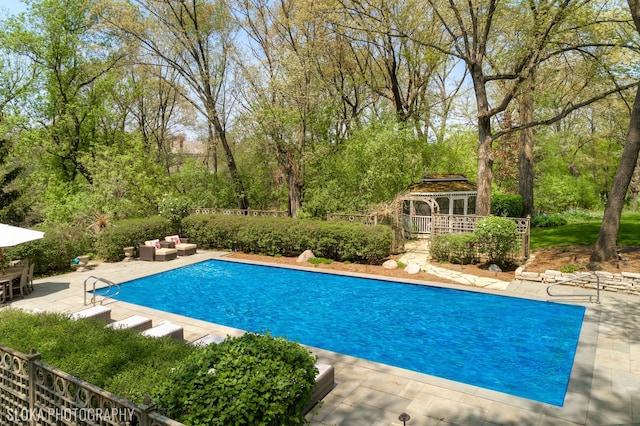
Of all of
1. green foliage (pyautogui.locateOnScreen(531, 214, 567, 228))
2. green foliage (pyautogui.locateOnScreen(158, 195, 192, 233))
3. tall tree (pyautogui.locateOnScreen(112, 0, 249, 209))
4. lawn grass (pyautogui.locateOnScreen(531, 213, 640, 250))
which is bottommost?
lawn grass (pyautogui.locateOnScreen(531, 213, 640, 250))

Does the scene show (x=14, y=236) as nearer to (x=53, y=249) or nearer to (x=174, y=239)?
(x=53, y=249)

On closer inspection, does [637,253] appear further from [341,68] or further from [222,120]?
[222,120]

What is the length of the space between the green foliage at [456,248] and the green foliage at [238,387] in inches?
420

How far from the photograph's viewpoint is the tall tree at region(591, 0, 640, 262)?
40.0ft

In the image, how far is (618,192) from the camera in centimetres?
1254

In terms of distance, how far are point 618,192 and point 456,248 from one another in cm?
534

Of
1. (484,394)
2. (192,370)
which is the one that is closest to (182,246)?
(192,370)

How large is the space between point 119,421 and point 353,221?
14.0 m

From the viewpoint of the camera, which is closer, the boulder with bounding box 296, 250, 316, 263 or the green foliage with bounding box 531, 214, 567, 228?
the boulder with bounding box 296, 250, 316, 263

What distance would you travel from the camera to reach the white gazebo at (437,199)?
2069cm

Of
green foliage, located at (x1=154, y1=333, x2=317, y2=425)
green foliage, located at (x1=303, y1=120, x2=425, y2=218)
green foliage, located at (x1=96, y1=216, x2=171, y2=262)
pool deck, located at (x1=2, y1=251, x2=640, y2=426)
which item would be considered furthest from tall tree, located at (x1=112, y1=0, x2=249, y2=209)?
green foliage, located at (x1=154, y1=333, x2=317, y2=425)

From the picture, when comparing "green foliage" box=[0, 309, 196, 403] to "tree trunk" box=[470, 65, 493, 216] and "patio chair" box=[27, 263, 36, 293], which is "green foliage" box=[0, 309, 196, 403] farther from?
"tree trunk" box=[470, 65, 493, 216]

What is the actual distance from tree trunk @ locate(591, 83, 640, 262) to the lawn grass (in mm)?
3314

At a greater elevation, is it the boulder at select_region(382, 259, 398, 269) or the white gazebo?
the white gazebo
